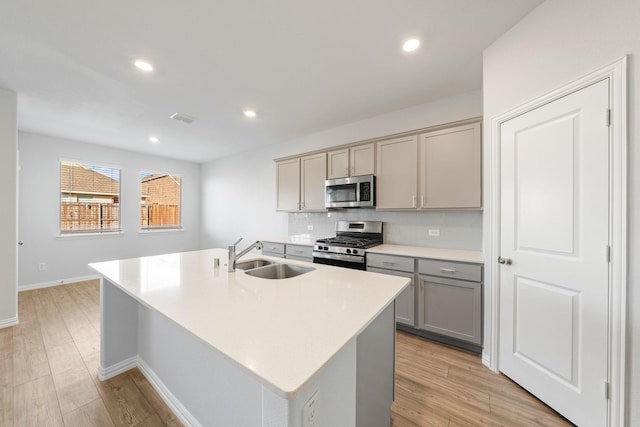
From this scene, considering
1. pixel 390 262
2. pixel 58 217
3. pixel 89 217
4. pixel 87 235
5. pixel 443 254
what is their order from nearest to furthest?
pixel 443 254 → pixel 390 262 → pixel 58 217 → pixel 87 235 → pixel 89 217

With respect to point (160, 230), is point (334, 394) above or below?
below

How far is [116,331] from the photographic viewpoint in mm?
1918

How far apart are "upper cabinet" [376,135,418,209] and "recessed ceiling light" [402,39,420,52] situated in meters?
0.99

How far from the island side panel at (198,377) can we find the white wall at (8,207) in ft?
7.06

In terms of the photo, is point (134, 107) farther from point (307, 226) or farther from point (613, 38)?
point (613, 38)

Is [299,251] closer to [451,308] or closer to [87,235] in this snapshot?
[451,308]

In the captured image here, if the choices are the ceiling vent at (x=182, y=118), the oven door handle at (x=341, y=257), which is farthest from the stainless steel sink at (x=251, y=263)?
the ceiling vent at (x=182, y=118)

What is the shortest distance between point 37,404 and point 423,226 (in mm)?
3667

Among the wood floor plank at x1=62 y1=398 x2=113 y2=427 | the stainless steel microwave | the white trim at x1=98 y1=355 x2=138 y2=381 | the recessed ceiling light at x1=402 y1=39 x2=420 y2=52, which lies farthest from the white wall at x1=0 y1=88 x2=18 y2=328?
the recessed ceiling light at x1=402 y1=39 x2=420 y2=52

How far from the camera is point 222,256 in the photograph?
2266mm

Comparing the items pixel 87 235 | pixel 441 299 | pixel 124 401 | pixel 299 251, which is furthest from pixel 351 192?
pixel 87 235

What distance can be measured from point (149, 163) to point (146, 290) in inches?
205

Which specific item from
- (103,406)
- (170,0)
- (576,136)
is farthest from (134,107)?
(576,136)

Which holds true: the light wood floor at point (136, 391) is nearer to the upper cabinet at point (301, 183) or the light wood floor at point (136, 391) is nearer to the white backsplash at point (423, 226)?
the white backsplash at point (423, 226)
